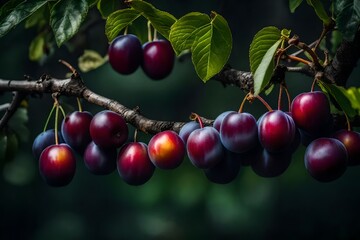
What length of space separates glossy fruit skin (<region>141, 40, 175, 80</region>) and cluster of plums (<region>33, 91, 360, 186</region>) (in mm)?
134

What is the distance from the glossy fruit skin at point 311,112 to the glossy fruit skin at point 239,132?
0.05 m

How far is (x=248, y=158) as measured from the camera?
2.23 feet

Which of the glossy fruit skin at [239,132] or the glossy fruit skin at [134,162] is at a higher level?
the glossy fruit skin at [239,132]

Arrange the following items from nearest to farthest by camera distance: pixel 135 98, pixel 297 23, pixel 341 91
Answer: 1. pixel 341 91
2. pixel 297 23
3. pixel 135 98

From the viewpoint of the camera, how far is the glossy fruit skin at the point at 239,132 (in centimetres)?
63

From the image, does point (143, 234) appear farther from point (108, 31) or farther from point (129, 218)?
point (108, 31)

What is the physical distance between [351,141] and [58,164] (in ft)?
1.21

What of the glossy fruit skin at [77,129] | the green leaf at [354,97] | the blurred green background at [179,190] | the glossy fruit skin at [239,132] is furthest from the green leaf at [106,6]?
the blurred green background at [179,190]

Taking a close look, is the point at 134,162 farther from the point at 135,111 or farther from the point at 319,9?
the point at 319,9

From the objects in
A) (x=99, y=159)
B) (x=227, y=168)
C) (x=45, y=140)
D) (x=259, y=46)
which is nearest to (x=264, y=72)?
(x=259, y=46)

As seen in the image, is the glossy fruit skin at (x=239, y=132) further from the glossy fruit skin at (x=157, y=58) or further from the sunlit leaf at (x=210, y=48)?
the glossy fruit skin at (x=157, y=58)

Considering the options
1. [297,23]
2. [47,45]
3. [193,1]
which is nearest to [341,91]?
[47,45]

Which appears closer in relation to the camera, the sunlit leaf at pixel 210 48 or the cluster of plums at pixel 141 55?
the sunlit leaf at pixel 210 48

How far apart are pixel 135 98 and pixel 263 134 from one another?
1522mm
